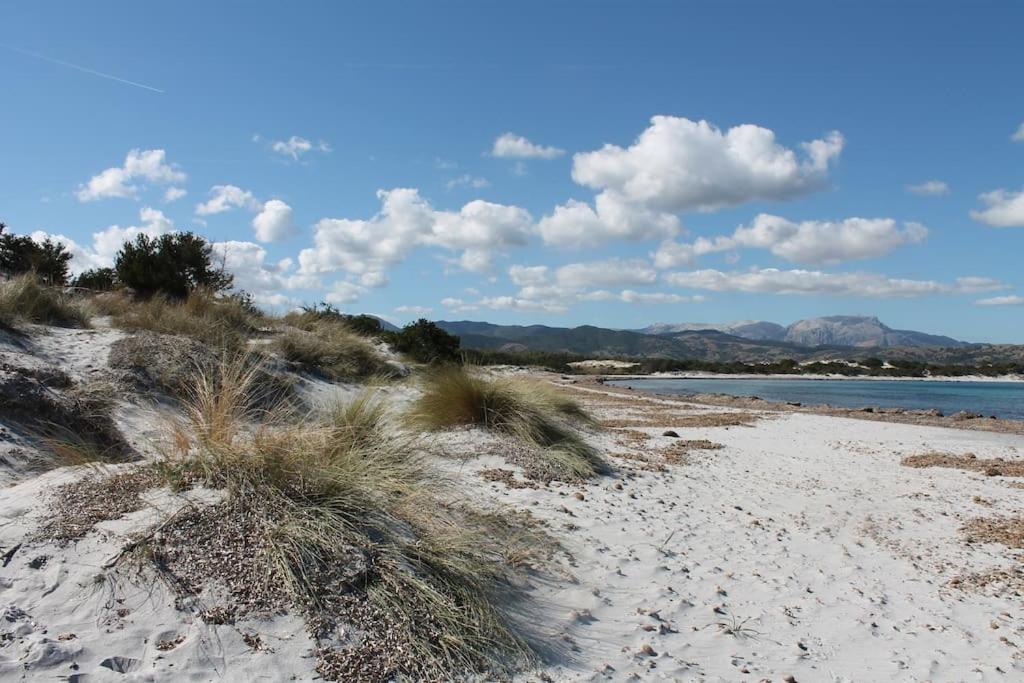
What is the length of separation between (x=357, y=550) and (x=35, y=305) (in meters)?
10.1

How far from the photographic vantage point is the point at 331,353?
1354 centimetres

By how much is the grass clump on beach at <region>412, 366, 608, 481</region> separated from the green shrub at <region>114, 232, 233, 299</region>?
9.40m

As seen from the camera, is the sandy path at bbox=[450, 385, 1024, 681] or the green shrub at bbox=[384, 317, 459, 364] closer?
the sandy path at bbox=[450, 385, 1024, 681]

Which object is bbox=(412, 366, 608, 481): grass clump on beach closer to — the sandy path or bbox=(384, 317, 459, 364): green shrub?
the sandy path

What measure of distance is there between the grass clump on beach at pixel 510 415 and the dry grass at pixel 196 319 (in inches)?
146

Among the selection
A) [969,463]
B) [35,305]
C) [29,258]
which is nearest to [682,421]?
[969,463]

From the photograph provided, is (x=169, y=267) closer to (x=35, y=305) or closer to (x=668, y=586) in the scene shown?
(x=35, y=305)

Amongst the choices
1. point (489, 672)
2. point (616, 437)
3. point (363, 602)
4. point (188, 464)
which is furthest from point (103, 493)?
point (616, 437)

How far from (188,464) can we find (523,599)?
2.42 metres

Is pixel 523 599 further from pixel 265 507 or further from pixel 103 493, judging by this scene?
pixel 103 493

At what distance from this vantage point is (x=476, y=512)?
4879 mm

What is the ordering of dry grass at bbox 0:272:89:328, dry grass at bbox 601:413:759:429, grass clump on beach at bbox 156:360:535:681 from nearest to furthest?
grass clump on beach at bbox 156:360:535:681, dry grass at bbox 0:272:89:328, dry grass at bbox 601:413:759:429

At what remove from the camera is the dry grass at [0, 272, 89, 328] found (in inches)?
359

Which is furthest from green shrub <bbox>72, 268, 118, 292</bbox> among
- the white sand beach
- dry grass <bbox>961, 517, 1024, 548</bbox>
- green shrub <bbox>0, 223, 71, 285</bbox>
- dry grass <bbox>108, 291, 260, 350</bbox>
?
dry grass <bbox>961, 517, 1024, 548</bbox>
